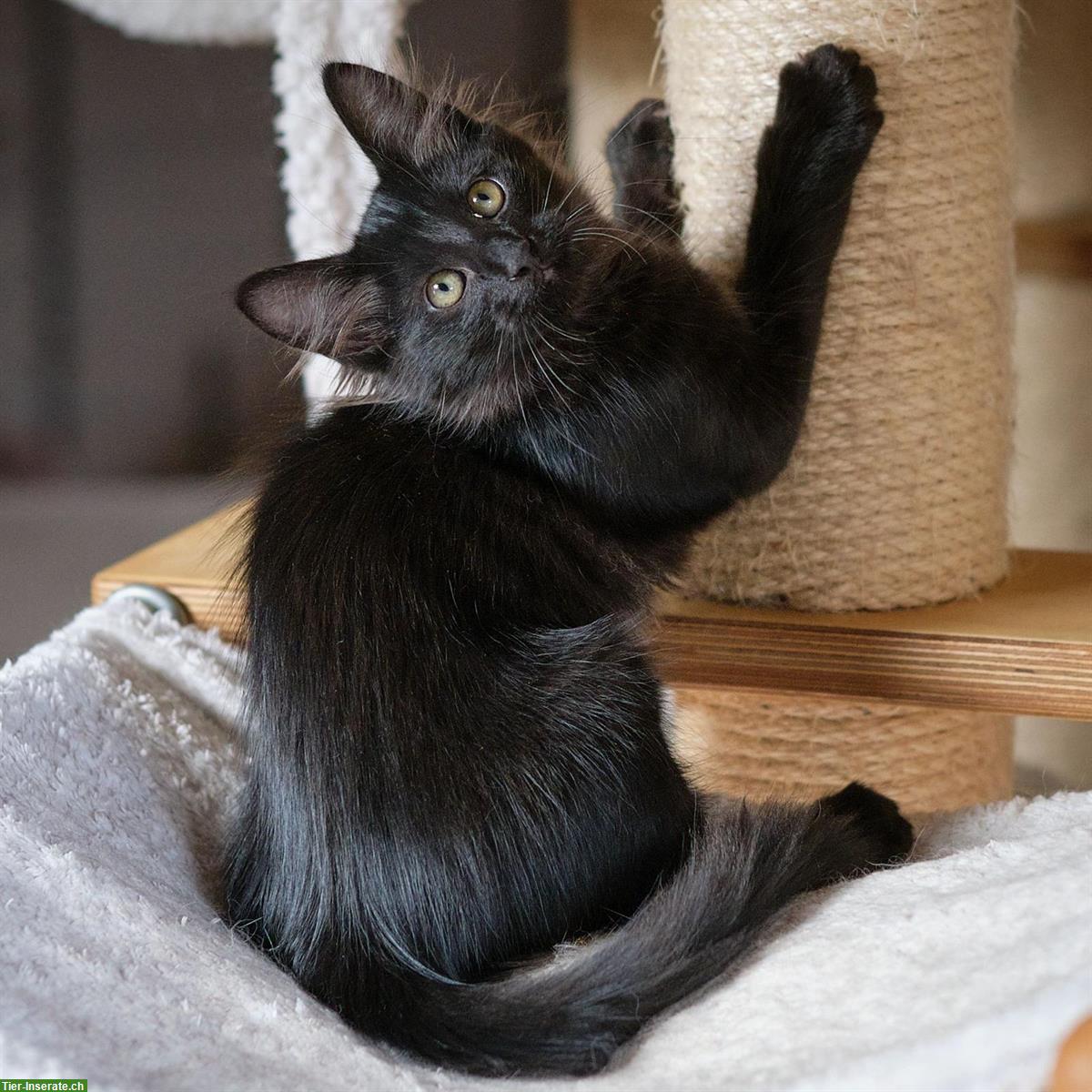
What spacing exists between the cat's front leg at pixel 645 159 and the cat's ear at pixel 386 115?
26 cm

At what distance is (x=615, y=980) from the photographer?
870mm

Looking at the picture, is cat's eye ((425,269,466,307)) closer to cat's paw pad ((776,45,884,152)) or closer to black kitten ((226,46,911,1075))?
black kitten ((226,46,911,1075))

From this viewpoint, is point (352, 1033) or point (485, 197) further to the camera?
point (485, 197)

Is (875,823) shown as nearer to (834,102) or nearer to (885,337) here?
(885,337)

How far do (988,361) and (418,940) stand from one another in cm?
88

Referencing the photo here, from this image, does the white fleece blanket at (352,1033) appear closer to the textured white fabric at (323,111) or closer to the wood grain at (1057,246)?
the textured white fabric at (323,111)

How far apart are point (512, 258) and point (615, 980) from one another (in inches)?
25.4

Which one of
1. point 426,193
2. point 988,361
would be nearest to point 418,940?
point 426,193

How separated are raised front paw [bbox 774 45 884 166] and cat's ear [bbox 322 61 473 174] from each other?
0.34 meters

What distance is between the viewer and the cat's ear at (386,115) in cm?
124

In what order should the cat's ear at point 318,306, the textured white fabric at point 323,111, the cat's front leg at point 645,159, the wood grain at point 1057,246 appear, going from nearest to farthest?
the cat's ear at point 318,306 → the cat's front leg at point 645,159 → the textured white fabric at point 323,111 → the wood grain at point 1057,246

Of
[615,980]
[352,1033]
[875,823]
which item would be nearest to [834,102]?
[875,823]

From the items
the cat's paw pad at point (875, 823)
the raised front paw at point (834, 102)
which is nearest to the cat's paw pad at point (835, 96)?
the raised front paw at point (834, 102)

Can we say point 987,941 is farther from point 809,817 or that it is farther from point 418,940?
point 418,940
